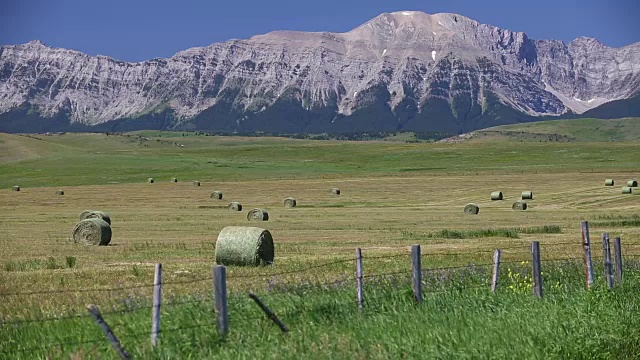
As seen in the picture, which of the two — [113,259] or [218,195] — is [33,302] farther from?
[218,195]

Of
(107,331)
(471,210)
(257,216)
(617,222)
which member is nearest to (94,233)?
(257,216)

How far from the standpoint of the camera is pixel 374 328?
45.6 ft

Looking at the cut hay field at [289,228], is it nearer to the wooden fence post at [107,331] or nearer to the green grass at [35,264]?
the green grass at [35,264]

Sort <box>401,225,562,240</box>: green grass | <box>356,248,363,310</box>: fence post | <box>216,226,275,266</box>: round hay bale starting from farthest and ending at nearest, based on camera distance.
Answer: <box>401,225,562,240</box>: green grass, <box>216,226,275,266</box>: round hay bale, <box>356,248,363,310</box>: fence post

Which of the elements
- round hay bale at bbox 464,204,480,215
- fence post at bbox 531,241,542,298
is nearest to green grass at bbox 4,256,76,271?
fence post at bbox 531,241,542,298

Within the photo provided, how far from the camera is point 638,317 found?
14.9 meters

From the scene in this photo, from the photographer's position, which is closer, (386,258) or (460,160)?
(386,258)

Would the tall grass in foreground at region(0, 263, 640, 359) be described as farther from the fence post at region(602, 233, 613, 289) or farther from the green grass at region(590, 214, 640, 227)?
the green grass at region(590, 214, 640, 227)

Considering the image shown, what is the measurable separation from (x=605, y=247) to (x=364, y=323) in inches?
250

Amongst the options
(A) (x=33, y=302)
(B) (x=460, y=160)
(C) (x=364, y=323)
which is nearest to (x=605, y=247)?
(C) (x=364, y=323)

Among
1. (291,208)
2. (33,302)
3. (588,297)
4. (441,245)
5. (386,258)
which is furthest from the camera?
(291,208)

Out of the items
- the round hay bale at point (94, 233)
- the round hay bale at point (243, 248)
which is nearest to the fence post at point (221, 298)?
the round hay bale at point (243, 248)

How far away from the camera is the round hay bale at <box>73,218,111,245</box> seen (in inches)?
1640

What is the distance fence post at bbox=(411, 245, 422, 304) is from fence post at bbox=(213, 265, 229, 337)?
365 cm
